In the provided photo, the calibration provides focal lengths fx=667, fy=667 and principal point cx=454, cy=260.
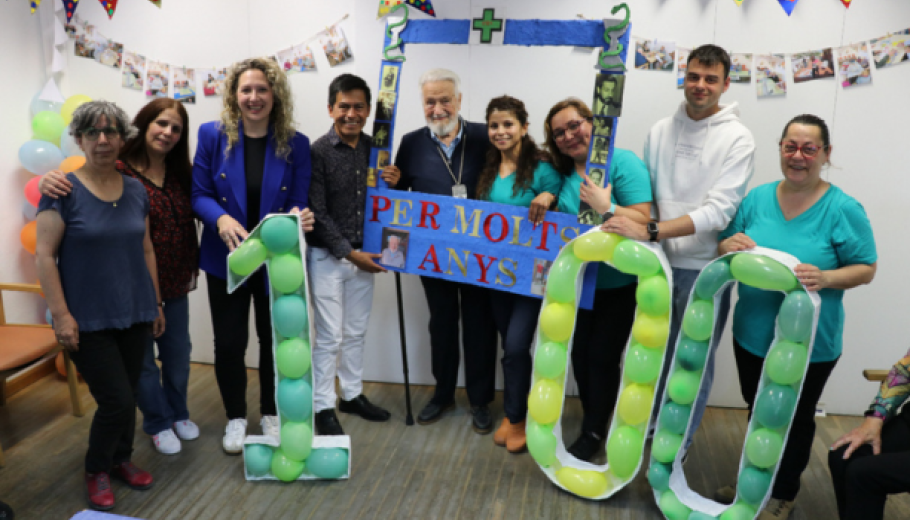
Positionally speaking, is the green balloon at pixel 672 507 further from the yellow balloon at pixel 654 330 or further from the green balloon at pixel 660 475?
the yellow balloon at pixel 654 330

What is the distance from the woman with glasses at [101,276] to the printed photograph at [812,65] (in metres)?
2.79

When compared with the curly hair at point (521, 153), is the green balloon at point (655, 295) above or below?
below

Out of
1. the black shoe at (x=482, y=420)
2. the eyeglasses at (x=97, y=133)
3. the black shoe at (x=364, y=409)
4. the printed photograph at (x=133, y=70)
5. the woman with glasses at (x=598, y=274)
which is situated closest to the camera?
the eyeglasses at (x=97, y=133)

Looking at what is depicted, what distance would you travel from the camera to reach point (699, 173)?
252cm

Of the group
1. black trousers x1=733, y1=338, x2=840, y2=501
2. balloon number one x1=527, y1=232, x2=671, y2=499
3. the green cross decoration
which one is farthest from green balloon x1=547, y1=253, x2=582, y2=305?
the green cross decoration

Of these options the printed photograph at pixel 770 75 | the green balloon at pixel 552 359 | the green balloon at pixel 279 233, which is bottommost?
the green balloon at pixel 552 359

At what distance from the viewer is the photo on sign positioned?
116 inches

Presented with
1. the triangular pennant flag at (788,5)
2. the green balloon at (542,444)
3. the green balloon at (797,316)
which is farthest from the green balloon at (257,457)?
the triangular pennant flag at (788,5)

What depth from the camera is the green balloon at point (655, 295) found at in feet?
7.70

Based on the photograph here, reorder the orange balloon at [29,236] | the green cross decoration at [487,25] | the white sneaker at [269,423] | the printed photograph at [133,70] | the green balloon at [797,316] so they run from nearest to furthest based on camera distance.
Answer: the green balloon at [797,316] → the green cross decoration at [487,25] → the white sneaker at [269,423] → the orange balloon at [29,236] → the printed photograph at [133,70]

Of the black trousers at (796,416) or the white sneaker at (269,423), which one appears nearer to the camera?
the black trousers at (796,416)

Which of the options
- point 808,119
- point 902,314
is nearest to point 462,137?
point 808,119

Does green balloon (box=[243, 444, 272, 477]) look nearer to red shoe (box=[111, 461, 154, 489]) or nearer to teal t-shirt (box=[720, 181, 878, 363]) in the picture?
red shoe (box=[111, 461, 154, 489])

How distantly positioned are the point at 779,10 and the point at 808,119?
1024 millimetres
